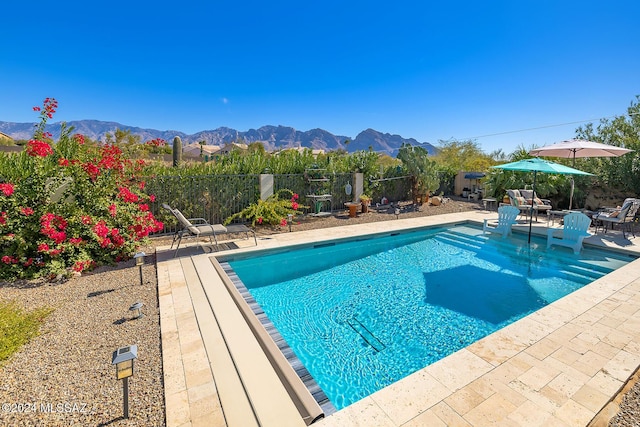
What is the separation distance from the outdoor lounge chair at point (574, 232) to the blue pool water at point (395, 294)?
22 cm

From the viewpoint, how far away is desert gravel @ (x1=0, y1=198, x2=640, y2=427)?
2.36 meters

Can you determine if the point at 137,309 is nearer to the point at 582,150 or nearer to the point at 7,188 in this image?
the point at 7,188

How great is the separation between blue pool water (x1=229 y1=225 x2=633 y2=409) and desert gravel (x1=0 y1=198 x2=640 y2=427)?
178cm

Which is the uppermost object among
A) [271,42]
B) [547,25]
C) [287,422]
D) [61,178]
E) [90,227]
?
[271,42]

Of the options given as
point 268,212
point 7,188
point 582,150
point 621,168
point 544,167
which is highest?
point 582,150

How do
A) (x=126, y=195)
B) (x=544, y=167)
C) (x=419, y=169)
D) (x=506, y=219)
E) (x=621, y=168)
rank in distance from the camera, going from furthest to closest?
(x=419, y=169) → (x=621, y=168) → (x=506, y=219) → (x=544, y=167) → (x=126, y=195)

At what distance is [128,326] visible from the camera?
3732 millimetres

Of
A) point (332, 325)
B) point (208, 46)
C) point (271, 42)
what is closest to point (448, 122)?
point (271, 42)

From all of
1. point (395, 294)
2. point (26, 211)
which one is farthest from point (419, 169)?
point (26, 211)

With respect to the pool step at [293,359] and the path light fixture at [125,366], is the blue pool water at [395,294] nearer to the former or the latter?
the pool step at [293,359]

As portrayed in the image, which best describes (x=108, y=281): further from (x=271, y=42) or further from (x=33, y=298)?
(x=271, y=42)

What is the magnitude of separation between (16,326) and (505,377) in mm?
5708

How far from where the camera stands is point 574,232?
26.2ft

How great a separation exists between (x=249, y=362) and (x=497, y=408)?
2.39 meters
